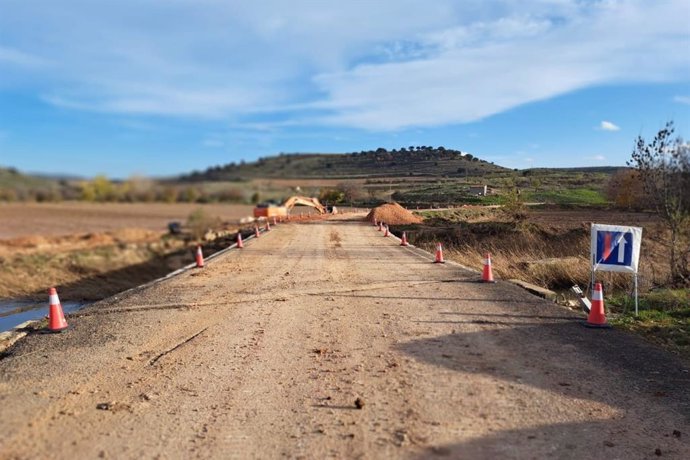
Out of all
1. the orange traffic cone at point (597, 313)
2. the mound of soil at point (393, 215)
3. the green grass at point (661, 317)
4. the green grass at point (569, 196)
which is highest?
the green grass at point (569, 196)

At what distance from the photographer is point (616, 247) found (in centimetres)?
928

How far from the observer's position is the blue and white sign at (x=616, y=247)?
9.11m

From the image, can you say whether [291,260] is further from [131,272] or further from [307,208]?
[131,272]

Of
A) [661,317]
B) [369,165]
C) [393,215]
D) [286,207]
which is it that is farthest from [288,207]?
[661,317]

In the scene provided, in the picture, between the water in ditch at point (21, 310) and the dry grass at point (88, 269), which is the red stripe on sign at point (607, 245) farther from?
the dry grass at point (88, 269)

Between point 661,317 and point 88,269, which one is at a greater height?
point 661,317

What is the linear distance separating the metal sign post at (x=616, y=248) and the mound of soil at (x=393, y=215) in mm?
8826

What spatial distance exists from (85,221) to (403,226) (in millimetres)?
A: 38075

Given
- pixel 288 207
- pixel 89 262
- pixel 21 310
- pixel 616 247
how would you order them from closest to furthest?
pixel 616 247 → pixel 21 310 → pixel 288 207 → pixel 89 262

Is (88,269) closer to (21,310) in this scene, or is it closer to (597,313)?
(21,310)

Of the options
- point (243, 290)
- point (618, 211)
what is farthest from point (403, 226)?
point (243, 290)

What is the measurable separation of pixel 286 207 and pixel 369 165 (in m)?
12.3

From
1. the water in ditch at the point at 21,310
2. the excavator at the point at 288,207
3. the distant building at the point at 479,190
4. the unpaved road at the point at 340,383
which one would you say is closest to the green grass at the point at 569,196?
the distant building at the point at 479,190

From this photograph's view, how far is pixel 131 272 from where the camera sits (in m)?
29.5
